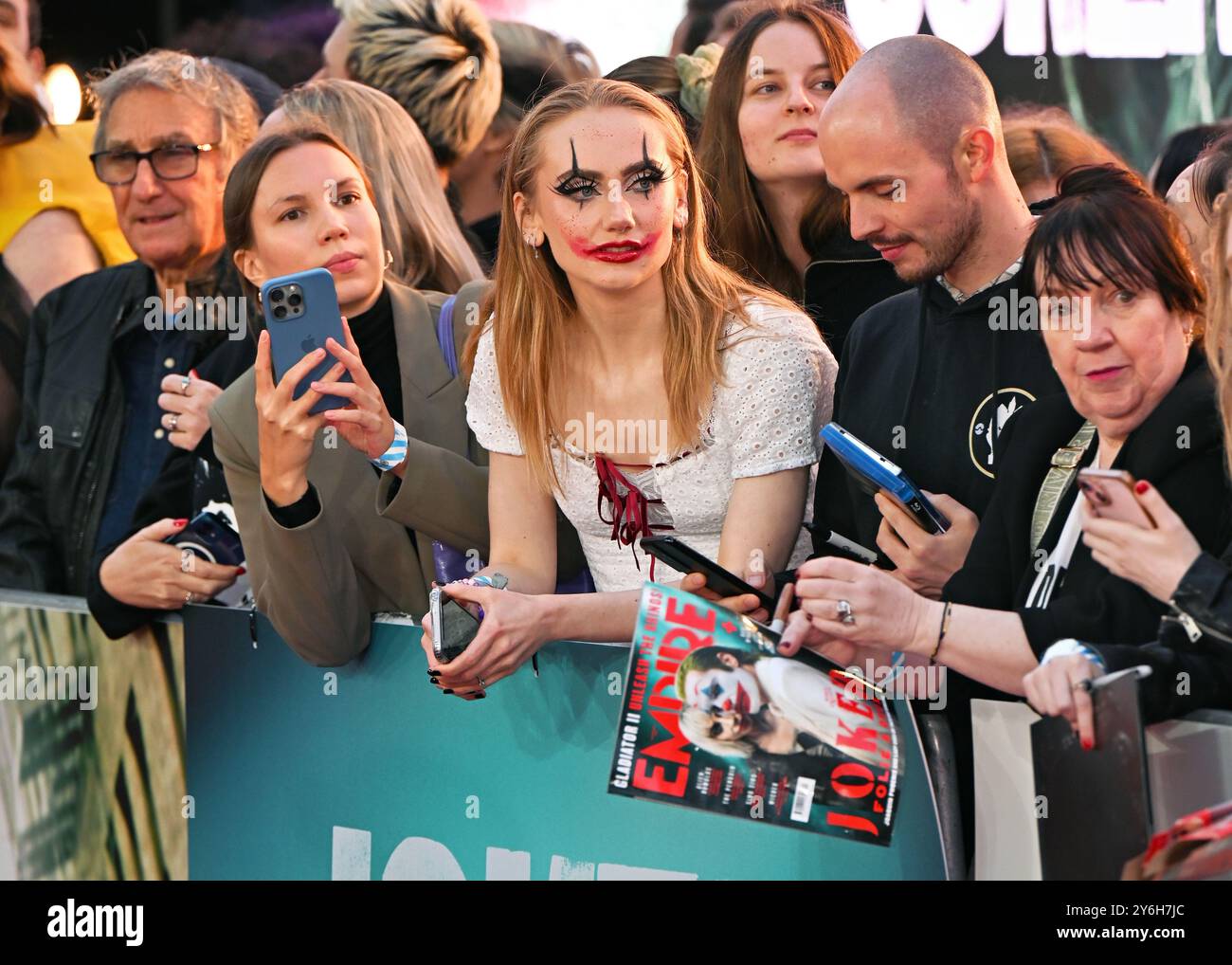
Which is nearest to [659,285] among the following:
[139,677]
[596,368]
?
[596,368]

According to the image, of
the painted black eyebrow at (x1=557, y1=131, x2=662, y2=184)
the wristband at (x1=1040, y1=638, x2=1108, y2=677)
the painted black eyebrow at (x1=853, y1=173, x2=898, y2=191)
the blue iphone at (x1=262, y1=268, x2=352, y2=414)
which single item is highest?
the painted black eyebrow at (x1=557, y1=131, x2=662, y2=184)

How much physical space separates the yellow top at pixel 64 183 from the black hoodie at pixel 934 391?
3215mm

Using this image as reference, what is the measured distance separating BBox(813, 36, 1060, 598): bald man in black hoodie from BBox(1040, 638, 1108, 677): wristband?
0.49m

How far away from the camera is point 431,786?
3.73 m

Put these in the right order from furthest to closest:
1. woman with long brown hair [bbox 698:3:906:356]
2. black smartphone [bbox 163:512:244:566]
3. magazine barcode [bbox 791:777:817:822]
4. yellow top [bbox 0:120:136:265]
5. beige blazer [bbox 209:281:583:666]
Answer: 1. yellow top [bbox 0:120:136:265]
2. black smartphone [bbox 163:512:244:566]
3. woman with long brown hair [bbox 698:3:906:356]
4. beige blazer [bbox 209:281:583:666]
5. magazine barcode [bbox 791:777:817:822]

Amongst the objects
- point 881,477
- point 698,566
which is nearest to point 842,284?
point 881,477

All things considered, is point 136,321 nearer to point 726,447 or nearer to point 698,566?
point 726,447

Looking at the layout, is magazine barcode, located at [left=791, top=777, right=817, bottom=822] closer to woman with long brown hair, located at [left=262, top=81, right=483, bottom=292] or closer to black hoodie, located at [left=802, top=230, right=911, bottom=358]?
black hoodie, located at [left=802, top=230, right=911, bottom=358]

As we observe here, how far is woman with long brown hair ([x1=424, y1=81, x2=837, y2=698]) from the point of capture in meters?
3.56

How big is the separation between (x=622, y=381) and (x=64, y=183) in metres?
3.04

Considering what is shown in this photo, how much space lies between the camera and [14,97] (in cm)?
583

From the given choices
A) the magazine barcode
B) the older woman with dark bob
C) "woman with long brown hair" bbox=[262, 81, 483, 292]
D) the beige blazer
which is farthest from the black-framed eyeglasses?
the magazine barcode
